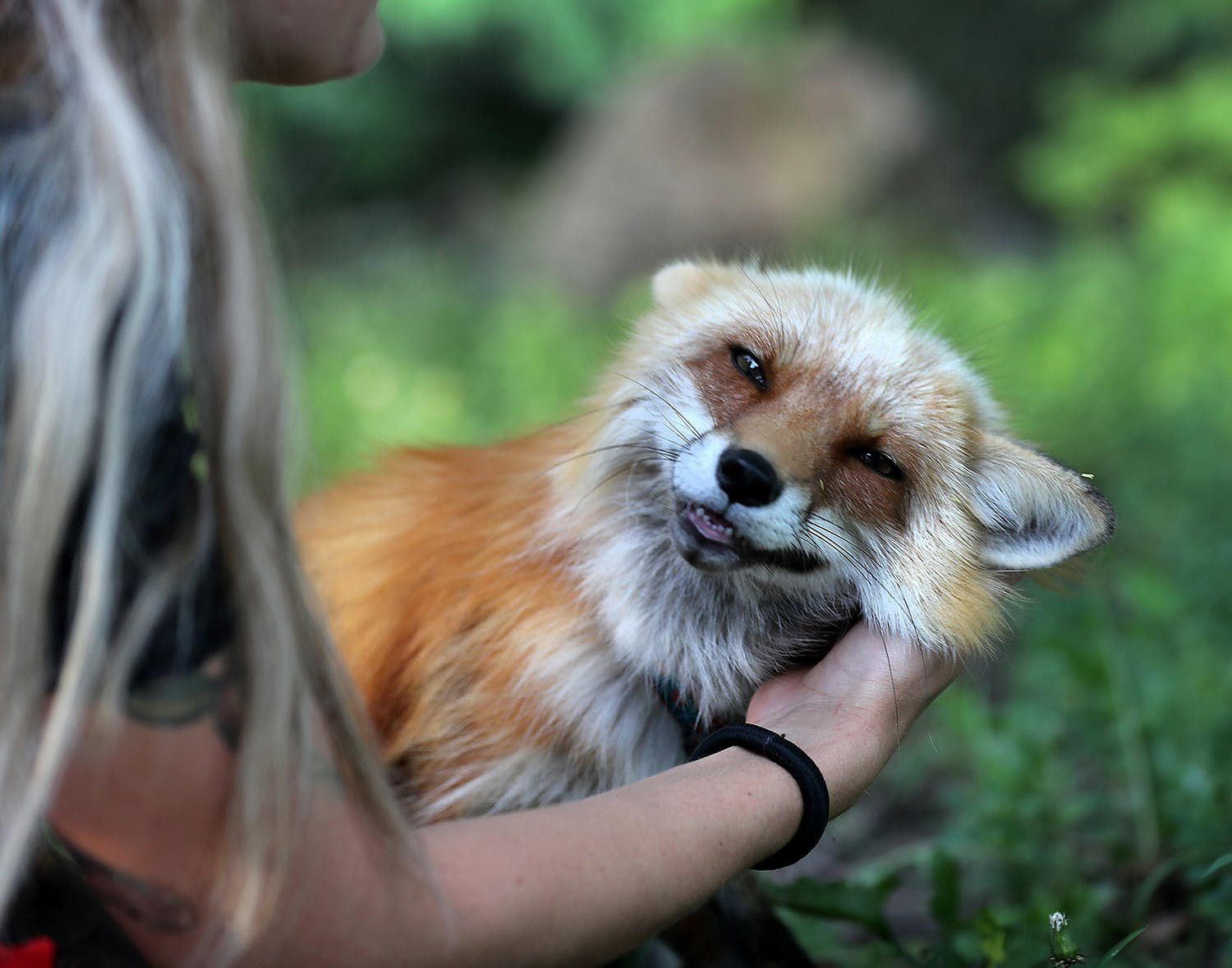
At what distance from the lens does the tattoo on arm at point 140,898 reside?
1.20 meters

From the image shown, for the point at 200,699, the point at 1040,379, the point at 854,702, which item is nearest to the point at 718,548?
the point at 854,702

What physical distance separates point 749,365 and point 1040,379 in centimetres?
402

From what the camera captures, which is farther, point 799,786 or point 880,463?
point 880,463

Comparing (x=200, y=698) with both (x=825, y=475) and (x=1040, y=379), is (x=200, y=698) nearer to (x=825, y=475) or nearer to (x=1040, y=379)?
(x=825, y=475)

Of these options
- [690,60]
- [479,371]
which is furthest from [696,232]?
[479,371]

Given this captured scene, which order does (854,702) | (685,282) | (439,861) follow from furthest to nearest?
(685,282) < (854,702) < (439,861)

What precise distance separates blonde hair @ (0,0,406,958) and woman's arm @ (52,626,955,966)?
5 cm

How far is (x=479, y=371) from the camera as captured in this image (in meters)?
6.62

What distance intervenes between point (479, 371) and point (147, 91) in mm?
5401

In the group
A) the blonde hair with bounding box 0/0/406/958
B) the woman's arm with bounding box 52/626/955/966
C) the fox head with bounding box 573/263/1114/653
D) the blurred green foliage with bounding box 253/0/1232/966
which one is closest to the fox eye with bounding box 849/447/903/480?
the fox head with bounding box 573/263/1114/653

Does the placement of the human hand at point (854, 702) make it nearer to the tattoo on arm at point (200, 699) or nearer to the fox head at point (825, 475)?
the fox head at point (825, 475)

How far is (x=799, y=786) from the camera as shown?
5.10ft

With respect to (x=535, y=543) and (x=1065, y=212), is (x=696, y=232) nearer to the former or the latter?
(x=1065, y=212)

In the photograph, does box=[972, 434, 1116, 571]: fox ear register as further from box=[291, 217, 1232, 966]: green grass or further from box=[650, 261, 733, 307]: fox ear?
box=[650, 261, 733, 307]: fox ear
